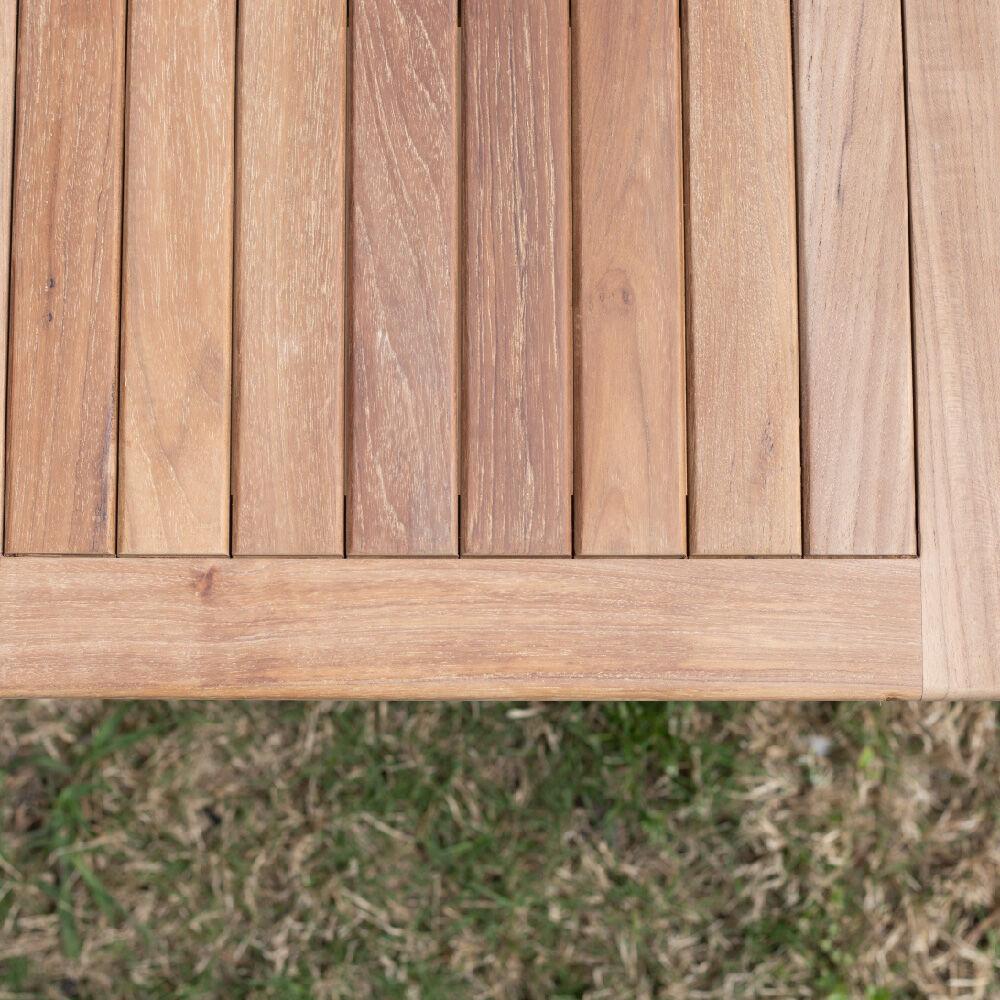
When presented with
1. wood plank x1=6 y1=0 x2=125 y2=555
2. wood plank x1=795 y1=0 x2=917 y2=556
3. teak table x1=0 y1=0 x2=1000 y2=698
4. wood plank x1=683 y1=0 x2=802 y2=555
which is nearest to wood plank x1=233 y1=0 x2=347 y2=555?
teak table x1=0 y1=0 x2=1000 y2=698

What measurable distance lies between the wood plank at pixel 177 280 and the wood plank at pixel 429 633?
0.10 m

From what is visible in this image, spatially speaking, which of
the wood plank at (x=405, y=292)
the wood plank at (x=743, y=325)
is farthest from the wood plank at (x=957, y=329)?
the wood plank at (x=405, y=292)

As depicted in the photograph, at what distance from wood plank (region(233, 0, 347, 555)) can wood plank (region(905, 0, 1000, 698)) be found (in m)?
0.65

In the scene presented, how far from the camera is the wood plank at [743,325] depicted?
950mm

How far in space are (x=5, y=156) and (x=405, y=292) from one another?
18.4 inches

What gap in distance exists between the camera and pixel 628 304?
0.95m

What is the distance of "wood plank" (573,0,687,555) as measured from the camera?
947 mm

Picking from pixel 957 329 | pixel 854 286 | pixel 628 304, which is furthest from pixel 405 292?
pixel 957 329

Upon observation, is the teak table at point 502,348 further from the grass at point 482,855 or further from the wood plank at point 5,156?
the grass at point 482,855

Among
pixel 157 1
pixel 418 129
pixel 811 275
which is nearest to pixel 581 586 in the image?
pixel 811 275

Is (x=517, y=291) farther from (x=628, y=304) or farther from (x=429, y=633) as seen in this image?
(x=429, y=633)

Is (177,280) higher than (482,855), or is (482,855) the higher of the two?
(177,280)

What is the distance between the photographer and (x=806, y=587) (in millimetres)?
940

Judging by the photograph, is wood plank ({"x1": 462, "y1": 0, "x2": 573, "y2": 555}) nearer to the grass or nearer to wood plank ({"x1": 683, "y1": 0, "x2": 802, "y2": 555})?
wood plank ({"x1": 683, "y1": 0, "x2": 802, "y2": 555})
